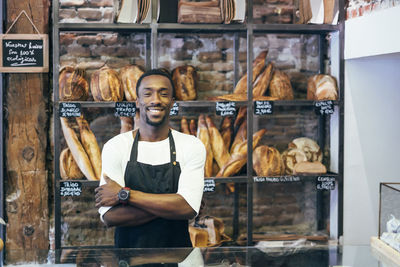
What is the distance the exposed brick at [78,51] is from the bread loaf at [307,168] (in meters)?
1.53

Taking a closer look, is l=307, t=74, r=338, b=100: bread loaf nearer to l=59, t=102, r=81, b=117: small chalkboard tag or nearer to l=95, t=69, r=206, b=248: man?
l=95, t=69, r=206, b=248: man

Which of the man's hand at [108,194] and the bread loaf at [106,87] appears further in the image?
the bread loaf at [106,87]

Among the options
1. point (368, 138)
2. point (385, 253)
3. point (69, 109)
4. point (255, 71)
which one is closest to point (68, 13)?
point (69, 109)

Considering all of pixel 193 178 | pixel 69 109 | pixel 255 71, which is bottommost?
pixel 193 178

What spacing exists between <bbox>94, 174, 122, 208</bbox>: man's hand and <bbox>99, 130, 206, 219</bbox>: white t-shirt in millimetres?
39

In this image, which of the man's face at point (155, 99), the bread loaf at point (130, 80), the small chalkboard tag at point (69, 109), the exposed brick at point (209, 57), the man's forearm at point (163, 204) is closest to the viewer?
the man's forearm at point (163, 204)

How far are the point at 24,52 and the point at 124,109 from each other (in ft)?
2.53

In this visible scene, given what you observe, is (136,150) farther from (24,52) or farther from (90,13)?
(90,13)

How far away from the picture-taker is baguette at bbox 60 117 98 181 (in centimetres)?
294

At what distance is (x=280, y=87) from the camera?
3.12 meters

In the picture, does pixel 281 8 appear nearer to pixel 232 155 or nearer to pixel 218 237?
pixel 232 155

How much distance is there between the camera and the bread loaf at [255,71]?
3.10m

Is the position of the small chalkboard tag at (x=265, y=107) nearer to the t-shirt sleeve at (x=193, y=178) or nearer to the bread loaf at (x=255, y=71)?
the bread loaf at (x=255, y=71)

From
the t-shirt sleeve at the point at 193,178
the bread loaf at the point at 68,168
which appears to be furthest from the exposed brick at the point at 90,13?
the t-shirt sleeve at the point at 193,178
